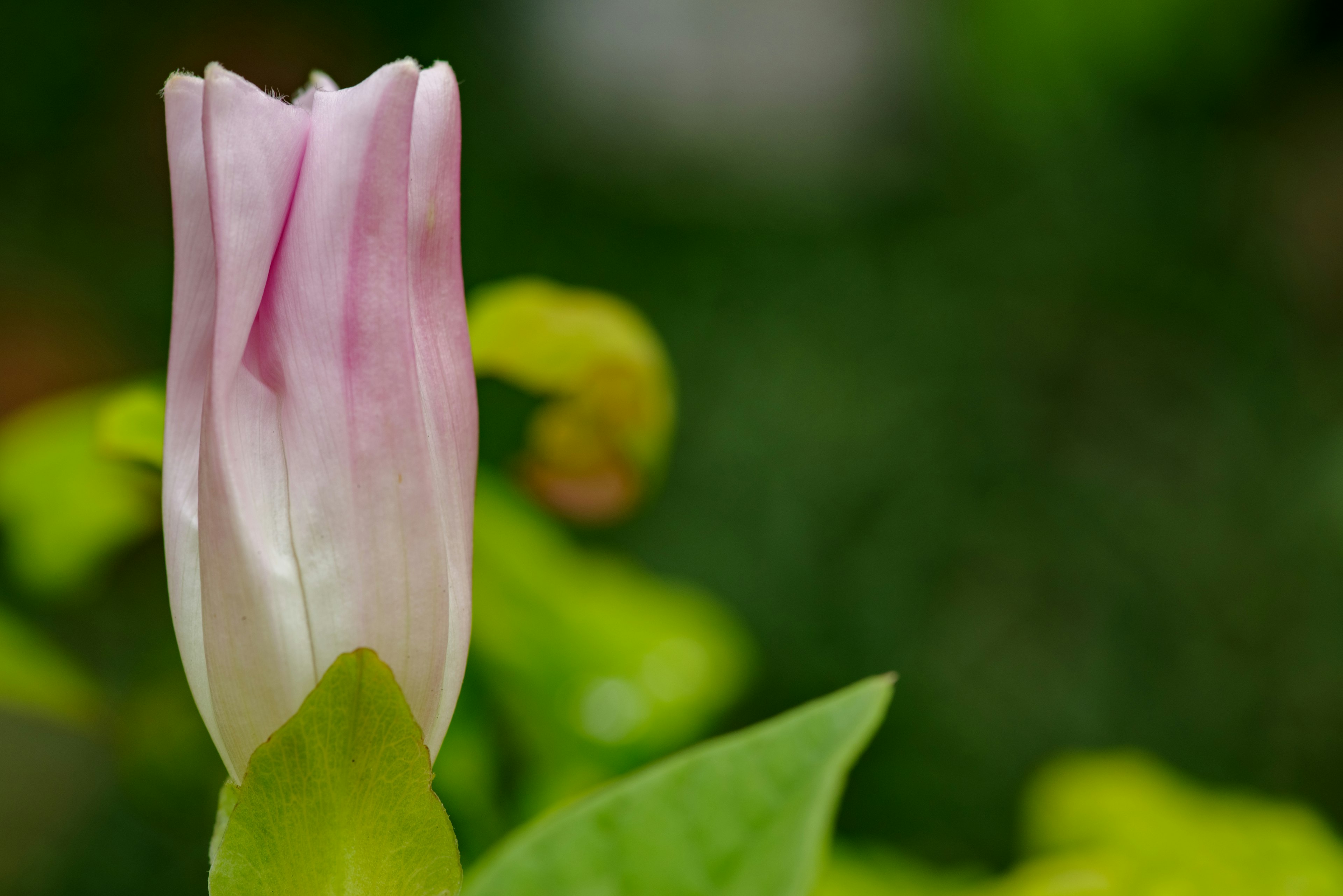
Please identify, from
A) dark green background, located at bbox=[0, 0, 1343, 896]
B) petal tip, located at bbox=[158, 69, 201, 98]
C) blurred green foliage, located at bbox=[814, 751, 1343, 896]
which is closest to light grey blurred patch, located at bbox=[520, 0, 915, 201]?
dark green background, located at bbox=[0, 0, 1343, 896]

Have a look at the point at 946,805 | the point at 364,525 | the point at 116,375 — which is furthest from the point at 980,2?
the point at 364,525

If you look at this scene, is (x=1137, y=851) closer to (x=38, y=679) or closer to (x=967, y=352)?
(x=38, y=679)

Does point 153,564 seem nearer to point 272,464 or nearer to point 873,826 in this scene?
point 272,464

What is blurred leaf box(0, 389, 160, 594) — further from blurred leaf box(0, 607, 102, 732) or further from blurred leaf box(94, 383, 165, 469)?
blurred leaf box(94, 383, 165, 469)

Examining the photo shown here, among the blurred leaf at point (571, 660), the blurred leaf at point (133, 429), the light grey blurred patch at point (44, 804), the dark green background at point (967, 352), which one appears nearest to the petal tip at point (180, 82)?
the blurred leaf at point (133, 429)

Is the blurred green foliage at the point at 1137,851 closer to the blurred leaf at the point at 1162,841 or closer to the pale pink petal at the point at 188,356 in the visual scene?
the blurred leaf at the point at 1162,841
